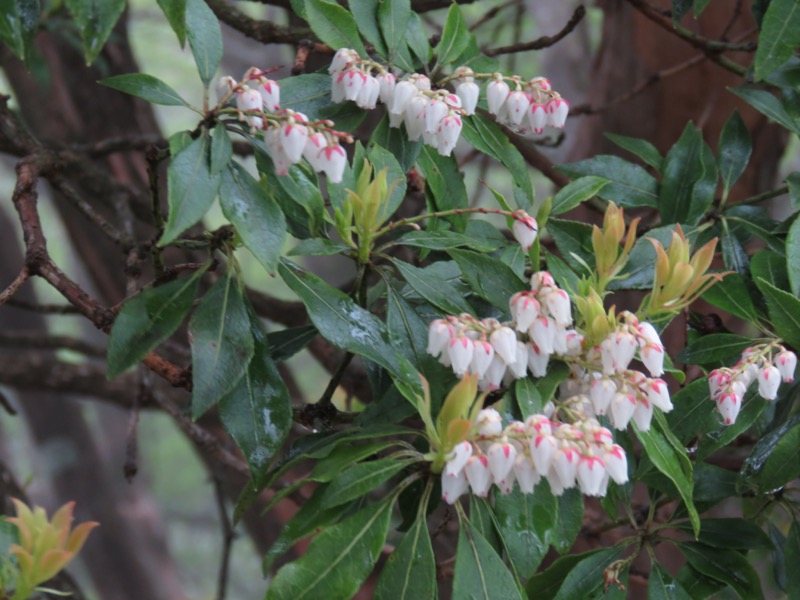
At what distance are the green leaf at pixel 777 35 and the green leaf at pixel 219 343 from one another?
28.3 inches

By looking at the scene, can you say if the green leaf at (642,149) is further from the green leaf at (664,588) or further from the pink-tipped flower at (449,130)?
the green leaf at (664,588)

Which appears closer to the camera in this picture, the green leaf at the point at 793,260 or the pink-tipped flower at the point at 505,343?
the pink-tipped flower at the point at 505,343

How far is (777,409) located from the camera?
46.9 inches

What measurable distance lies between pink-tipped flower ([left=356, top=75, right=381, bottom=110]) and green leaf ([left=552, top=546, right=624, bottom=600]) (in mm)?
616

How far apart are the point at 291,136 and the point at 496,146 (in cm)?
37

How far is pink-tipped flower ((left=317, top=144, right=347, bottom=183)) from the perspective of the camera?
2.85ft

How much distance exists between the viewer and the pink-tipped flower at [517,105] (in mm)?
1085

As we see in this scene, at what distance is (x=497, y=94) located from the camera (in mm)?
1089

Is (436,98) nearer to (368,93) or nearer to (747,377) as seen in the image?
(368,93)

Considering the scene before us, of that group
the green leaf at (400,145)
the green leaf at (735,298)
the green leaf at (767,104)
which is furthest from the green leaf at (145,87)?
the green leaf at (767,104)

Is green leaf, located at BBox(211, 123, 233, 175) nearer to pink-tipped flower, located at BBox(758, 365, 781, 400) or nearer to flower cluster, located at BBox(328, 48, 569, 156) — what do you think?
flower cluster, located at BBox(328, 48, 569, 156)

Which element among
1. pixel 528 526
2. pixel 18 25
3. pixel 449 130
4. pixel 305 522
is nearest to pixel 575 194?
pixel 449 130

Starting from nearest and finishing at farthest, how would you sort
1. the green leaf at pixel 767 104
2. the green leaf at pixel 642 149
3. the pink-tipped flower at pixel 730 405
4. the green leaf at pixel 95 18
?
the green leaf at pixel 95 18, the pink-tipped flower at pixel 730 405, the green leaf at pixel 767 104, the green leaf at pixel 642 149

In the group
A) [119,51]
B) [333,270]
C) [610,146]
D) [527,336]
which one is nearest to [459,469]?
[527,336]
